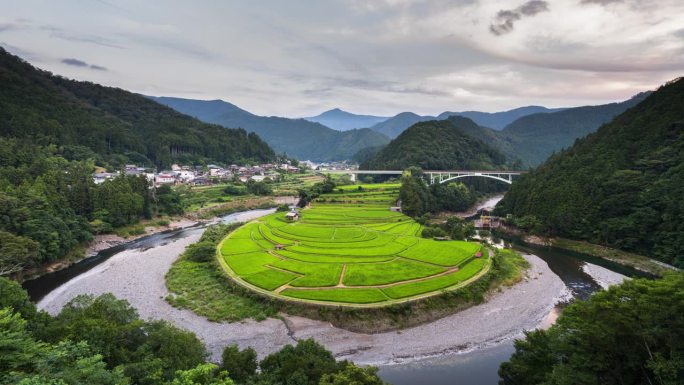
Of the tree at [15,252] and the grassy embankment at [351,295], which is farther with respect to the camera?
the tree at [15,252]

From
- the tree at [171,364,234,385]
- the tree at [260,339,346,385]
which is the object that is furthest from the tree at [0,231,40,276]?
the tree at [171,364,234,385]

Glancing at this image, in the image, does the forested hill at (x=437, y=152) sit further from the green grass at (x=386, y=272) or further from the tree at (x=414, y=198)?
the green grass at (x=386, y=272)

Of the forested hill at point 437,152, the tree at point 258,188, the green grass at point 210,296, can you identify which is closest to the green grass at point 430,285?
the green grass at point 210,296

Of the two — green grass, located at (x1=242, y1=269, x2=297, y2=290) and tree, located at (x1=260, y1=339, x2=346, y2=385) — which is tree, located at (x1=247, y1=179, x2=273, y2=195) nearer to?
green grass, located at (x1=242, y1=269, x2=297, y2=290)

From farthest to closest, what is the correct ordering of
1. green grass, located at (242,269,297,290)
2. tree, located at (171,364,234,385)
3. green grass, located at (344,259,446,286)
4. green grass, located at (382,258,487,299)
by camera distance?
green grass, located at (344,259,446,286) → green grass, located at (242,269,297,290) → green grass, located at (382,258,487,299) → tree, located at (171,364,234,385)

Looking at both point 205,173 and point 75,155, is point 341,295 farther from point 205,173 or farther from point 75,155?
point 205,173

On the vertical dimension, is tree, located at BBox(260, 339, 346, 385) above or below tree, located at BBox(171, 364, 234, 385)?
below
